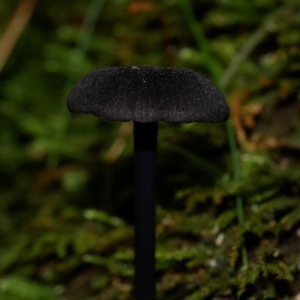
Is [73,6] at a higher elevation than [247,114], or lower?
higher

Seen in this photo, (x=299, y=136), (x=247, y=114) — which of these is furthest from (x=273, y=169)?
(x=247, y=114)

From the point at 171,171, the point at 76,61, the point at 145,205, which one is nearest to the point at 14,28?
the point at 76,61

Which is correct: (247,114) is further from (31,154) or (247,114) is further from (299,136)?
(31,154)

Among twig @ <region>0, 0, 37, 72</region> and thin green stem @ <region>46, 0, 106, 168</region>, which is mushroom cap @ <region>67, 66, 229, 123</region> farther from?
twig @ <region>0, 0, 37, 72</region>

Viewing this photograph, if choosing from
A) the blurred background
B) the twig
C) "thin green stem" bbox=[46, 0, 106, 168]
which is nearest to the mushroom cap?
the blurred background

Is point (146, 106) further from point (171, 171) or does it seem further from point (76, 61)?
point (76, 61)

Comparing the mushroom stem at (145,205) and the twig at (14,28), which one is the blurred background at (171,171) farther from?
the mushroom stem at (145,205)
